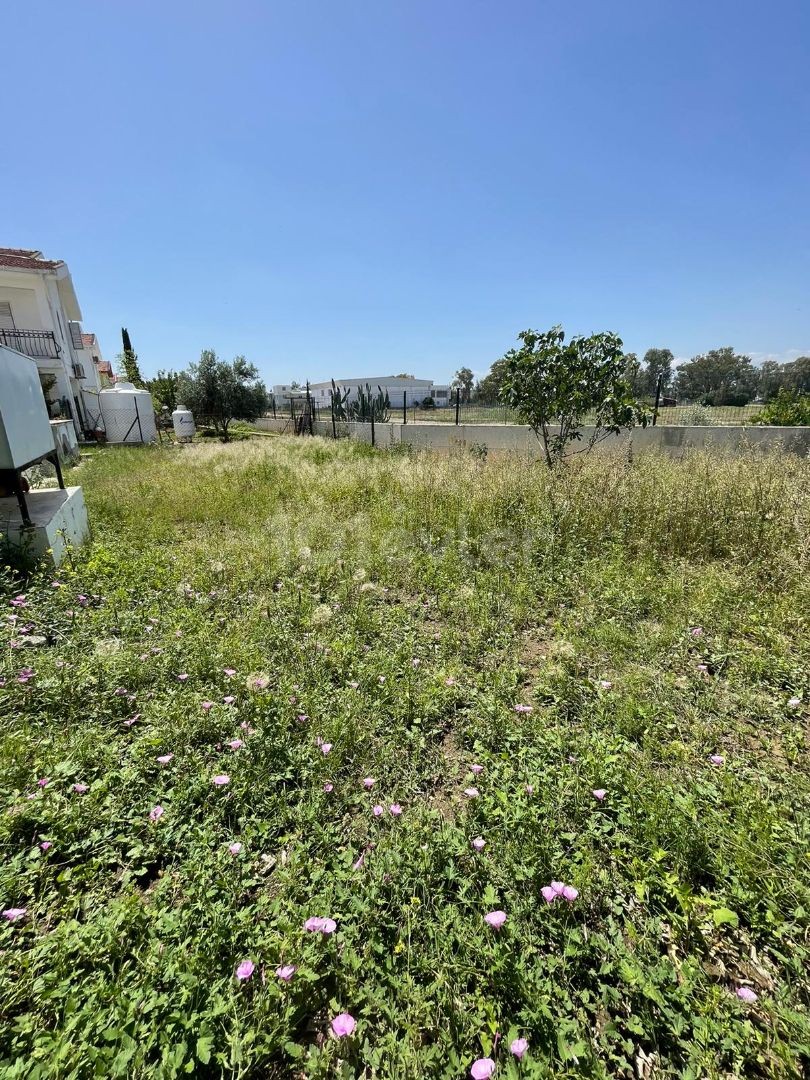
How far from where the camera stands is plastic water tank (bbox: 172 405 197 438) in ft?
78.3

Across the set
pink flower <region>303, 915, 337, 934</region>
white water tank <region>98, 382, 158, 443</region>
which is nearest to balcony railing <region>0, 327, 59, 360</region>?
white water tank <region>98, 382, 158, 443</region>

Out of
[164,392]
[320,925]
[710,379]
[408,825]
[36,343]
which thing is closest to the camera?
[320,925]

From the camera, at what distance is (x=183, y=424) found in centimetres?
2402

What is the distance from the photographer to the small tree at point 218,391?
24750 mm

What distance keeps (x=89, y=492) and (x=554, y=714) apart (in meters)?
8.77

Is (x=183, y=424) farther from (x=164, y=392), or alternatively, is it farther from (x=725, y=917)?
(x=725, y=917)

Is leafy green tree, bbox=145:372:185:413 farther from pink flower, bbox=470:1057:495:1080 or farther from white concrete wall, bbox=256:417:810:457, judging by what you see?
pink flower, bbox=470:1057:495:1080

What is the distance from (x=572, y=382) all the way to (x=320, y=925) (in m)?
7.62

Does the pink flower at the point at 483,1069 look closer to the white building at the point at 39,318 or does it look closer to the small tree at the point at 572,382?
the small tree at the point at 572,382

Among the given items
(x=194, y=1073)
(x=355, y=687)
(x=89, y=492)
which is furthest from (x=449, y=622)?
(x=89, y=492)

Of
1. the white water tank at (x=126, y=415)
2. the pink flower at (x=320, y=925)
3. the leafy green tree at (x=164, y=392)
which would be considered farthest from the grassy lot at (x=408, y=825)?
the leafy green tree at (x=164, y=392)

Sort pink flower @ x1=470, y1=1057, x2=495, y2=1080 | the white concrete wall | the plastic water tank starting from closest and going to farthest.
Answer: pink flower @ x1=470, y1=1057, x2=495, y2=1080 < the white concrete wall < the plastic water tank

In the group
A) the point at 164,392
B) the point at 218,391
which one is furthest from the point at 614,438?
the point at 164,392

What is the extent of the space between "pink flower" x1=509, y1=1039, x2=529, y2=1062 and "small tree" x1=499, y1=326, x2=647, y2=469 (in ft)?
22.3
